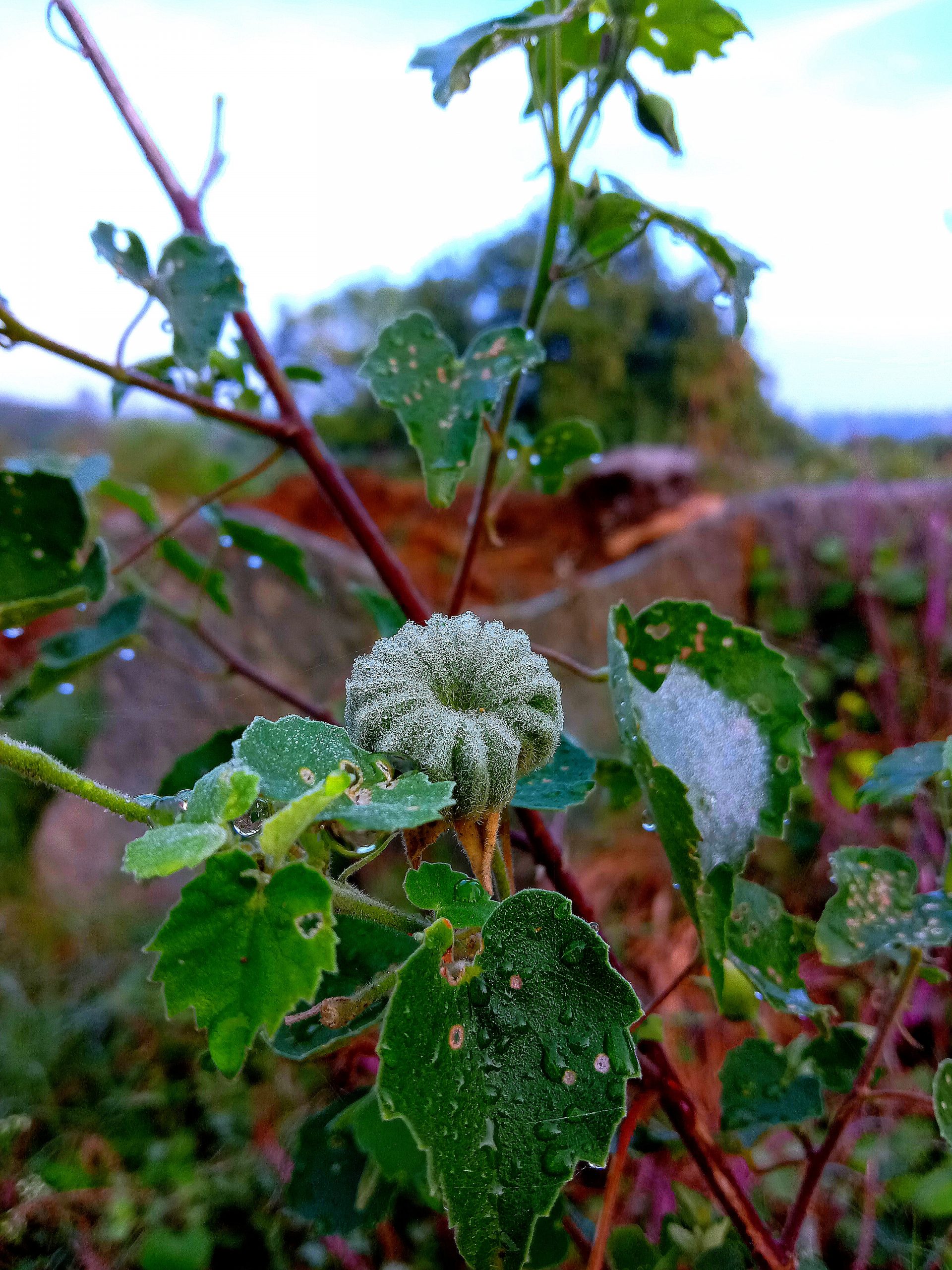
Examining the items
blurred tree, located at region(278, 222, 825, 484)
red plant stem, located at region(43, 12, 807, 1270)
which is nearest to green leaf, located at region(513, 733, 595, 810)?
red plant stem, located at region(43, 12, 807, 1270)

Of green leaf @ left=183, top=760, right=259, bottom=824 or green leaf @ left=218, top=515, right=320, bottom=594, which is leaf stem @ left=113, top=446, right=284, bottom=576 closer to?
green leaf @ left=218, top=515, right=320, bottom=594

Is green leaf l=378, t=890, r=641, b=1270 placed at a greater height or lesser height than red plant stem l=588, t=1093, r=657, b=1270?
greater

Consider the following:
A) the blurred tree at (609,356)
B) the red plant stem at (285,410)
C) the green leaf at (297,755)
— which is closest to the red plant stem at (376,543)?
the red plant stem at (285,410)

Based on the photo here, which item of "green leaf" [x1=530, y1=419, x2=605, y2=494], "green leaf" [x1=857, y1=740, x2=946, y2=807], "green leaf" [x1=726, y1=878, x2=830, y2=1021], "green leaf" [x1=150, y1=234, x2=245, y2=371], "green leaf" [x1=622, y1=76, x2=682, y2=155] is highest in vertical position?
"green leaf" [x1=622, y1=76, x2=682, y2=155]

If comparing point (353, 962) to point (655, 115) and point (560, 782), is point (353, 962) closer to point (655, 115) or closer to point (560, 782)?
point (560, 782)

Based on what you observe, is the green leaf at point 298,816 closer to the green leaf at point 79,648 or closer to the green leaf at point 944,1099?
the green leaf at point 944,1099

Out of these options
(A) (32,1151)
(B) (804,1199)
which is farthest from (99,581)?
(A) (32,1151)
